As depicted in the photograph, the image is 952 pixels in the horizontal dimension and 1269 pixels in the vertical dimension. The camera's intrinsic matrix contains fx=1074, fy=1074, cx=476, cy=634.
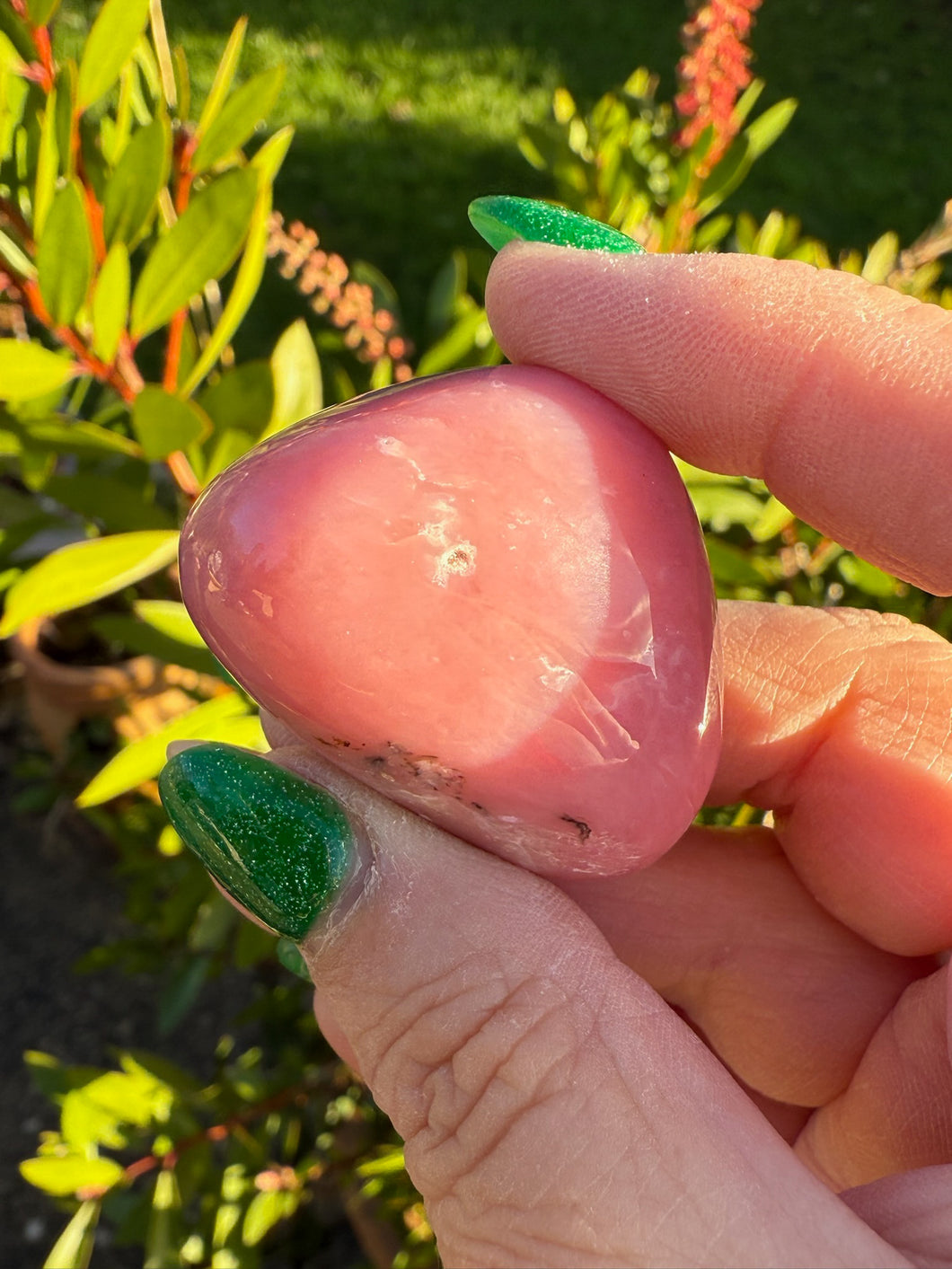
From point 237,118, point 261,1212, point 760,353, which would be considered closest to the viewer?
point 760,353

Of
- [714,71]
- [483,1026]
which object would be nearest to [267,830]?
[483,1026]

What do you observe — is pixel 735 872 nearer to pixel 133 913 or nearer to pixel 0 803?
Answer: pixel 133 913

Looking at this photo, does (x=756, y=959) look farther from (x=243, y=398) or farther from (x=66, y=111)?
(x=66, y=111)

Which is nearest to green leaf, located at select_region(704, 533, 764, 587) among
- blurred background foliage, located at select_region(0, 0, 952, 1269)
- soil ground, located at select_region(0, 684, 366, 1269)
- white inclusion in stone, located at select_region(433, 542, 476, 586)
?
blurred background foliage, located at select_region(0, 0, 952, 1269)

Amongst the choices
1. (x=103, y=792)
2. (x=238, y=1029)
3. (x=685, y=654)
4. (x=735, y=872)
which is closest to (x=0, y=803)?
(x=238, y=1029)

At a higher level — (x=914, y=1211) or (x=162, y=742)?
(x=914, y=1211)

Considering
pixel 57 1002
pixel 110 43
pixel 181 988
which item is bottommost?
pixel 57 1002

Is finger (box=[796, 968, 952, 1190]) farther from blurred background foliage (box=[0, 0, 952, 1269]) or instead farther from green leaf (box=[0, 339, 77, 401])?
green leaf (box=[0, 339, 77, 401])
